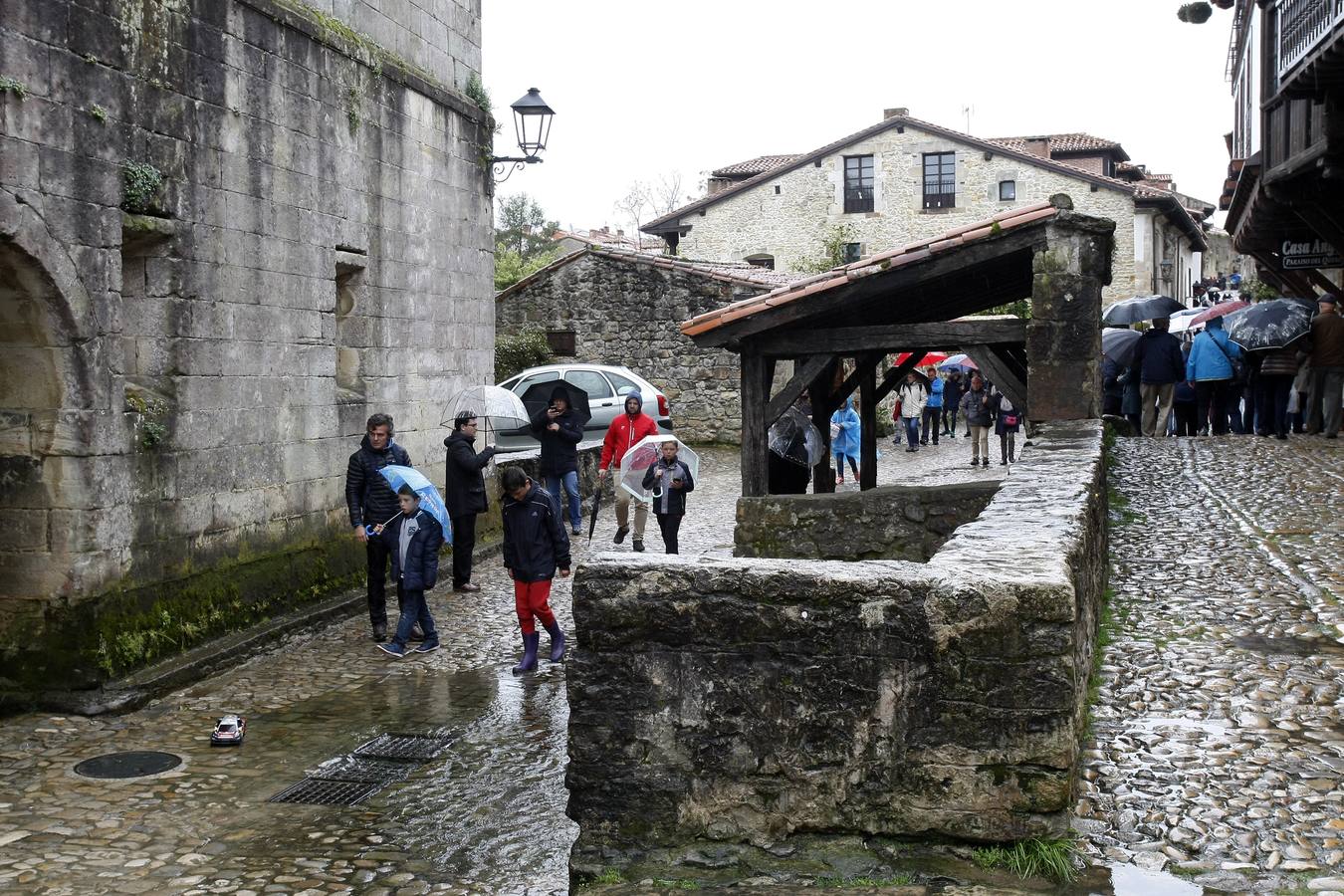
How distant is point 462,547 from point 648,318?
13814 millimetres

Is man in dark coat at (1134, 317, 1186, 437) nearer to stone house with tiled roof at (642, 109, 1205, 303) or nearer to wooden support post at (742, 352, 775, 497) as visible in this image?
wooden support post at (742, 352, 775, 497)

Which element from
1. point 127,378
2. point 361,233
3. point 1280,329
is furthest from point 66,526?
point 1280,329

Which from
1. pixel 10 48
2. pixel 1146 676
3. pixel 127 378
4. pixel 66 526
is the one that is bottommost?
pixel 1146 676

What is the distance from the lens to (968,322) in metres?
10.2

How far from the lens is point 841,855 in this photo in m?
4.12

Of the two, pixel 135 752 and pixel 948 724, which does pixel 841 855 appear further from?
pixel 135 752

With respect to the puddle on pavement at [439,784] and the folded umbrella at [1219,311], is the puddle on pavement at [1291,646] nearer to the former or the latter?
the puddle on pavement at [439,784]

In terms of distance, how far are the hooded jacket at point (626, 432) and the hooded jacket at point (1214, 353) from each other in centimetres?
736

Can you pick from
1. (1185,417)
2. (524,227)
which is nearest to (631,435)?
(1185,417)

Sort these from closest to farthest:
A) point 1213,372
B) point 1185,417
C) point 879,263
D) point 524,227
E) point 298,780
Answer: point 298,780, point 879,263, point 1213,372, point 1185,417, point 524,227

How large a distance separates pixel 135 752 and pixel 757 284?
18.4m

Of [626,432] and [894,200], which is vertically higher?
[894,200]

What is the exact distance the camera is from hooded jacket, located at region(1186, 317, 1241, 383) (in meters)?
16.1

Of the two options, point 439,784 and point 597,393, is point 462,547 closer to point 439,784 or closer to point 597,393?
point 439,784
